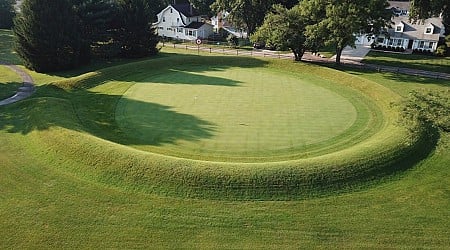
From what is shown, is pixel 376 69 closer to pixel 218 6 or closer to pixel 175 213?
pixel 218 6

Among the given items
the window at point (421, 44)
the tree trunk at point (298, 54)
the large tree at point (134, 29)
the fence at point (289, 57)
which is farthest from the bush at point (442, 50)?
the large tree at point (134, 29)

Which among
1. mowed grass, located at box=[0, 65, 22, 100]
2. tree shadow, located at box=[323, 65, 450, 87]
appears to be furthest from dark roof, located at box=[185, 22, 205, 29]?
mowed grass, located at box=[0, 65, 22, 100]

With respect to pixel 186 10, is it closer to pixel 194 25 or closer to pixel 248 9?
pixel 194 25

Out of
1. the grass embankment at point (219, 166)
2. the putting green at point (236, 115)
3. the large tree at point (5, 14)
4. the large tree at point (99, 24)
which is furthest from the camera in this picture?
the large tree at point (5, 14)

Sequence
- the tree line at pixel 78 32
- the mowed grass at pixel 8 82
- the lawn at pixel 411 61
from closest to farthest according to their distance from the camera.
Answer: the mowed grass at pixel 8 82 → the tree line at pixel 78 32 → the lawn at pixel 411 61

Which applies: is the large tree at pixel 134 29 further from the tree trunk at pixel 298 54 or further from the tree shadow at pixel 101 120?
the tree shadow at pixel 101 120

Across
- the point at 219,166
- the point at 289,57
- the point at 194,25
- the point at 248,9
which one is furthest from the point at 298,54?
the point at 219,166

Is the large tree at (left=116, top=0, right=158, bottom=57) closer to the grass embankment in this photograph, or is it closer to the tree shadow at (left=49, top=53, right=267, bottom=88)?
the tree shadow at (left=49, top=53, right=267, bottom=88)
